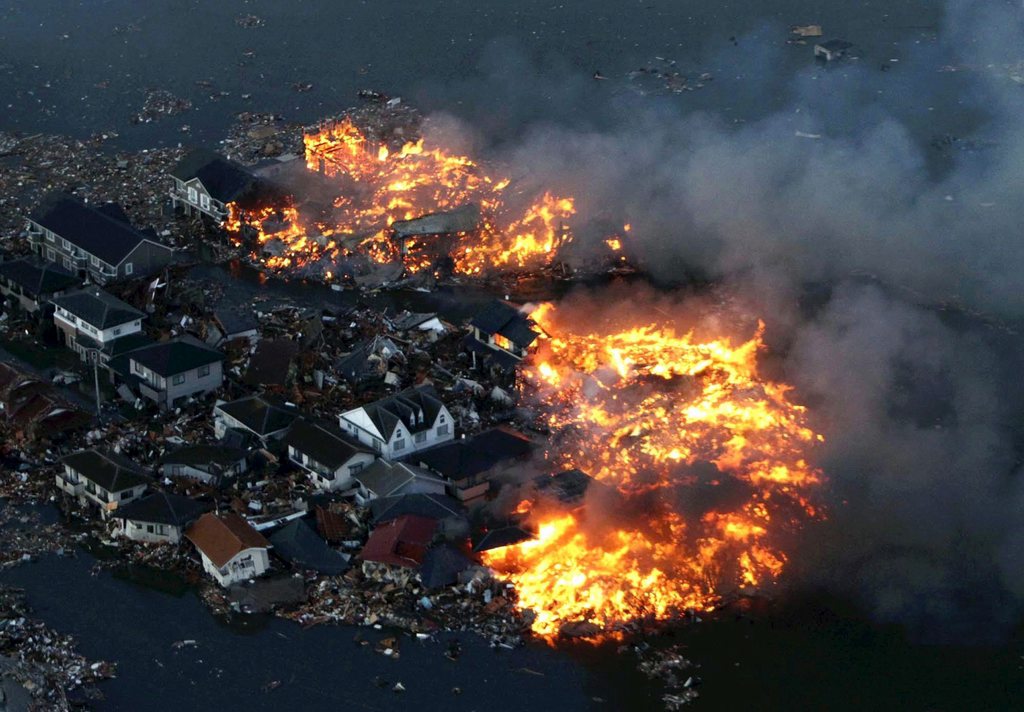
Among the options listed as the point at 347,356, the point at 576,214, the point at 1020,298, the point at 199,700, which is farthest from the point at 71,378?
the point at 1020,298

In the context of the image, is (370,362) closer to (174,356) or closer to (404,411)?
(404,411)

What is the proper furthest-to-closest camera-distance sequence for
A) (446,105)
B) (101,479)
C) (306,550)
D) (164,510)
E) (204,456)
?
(446,105) < (204,456) < (101,479) < (164,510) < (306,550)

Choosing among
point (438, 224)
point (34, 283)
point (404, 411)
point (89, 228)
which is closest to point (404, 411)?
point (404, 411)

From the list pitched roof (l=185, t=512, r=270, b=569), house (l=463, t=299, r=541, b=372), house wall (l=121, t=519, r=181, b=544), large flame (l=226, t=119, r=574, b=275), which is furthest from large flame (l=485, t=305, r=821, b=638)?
house wall (l=121, t=519, r=181, b=544)

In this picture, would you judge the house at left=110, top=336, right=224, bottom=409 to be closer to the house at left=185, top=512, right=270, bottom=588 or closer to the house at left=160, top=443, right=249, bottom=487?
the house at left=160, top=443, right=249, bottom=487

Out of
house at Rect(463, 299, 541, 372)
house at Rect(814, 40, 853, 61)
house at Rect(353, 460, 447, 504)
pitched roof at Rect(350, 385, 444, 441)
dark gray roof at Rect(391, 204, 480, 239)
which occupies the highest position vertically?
house at Rect(814, 40, 853, 61)

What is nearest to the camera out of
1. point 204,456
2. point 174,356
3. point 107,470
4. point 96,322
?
point 107,470
